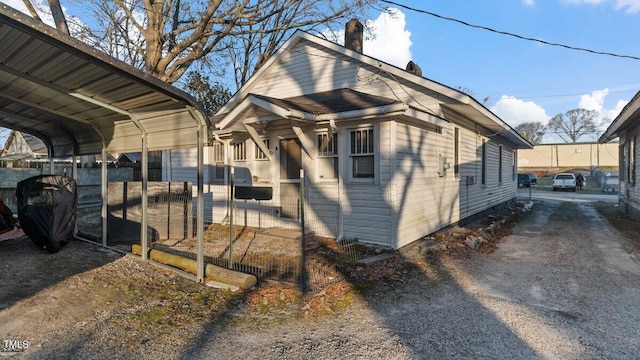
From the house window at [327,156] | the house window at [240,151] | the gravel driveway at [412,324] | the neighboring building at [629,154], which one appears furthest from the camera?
the neighboring building at [629,154]

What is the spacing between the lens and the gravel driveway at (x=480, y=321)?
3283 millimetres

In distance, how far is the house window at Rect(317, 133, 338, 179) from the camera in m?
7.78

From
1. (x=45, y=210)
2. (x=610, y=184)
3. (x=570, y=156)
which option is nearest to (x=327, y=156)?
(x=45, y=210)

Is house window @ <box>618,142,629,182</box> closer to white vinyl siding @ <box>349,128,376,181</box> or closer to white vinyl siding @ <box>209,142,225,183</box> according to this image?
white vinyl siding @ <box>349,128,376,181</box>

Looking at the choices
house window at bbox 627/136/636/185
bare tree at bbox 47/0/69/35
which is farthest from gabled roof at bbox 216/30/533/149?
bare tree at bbox 47/0/69/35

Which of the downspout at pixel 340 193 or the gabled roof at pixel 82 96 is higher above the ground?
the gabled roof at pixel 82 96

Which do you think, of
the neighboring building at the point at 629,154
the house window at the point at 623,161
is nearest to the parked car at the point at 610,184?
the house window at the point at 623,161

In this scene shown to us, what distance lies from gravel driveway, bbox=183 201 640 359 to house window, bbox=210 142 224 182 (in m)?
6.48

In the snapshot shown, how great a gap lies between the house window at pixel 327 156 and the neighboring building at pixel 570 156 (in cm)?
5678

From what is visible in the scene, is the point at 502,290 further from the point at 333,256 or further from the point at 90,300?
the point at 90,300

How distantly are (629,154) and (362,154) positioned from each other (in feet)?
35.5

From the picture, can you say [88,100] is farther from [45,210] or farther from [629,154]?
[629,154]

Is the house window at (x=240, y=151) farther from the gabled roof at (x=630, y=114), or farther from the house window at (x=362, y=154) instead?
the gabled roof at (x=630, y=114)

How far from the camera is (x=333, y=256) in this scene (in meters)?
6.53
